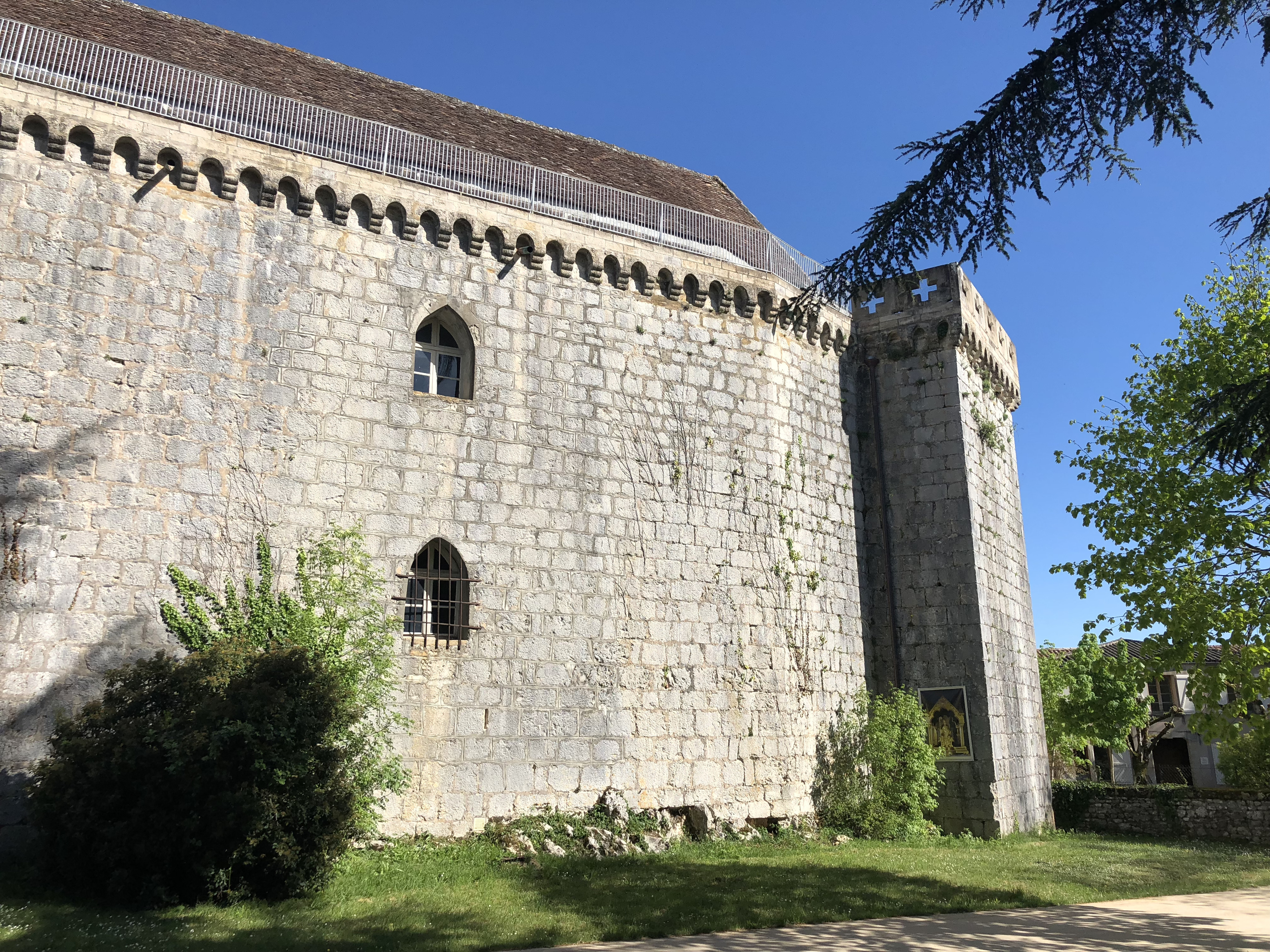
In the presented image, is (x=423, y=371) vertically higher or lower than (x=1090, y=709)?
higher

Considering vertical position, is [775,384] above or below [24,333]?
above

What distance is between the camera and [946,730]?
1411 centimetres

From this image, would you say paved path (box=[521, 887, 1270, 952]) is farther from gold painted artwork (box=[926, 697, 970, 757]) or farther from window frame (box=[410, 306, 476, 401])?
window frame (box=[410, 306, 476, 401])

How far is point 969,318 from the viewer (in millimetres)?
15914

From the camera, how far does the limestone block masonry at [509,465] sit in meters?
9.69

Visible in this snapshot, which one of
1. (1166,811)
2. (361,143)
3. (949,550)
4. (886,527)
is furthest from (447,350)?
(1166,811)

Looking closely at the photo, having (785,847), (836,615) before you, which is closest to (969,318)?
(836,615)

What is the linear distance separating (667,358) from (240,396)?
5.65 m

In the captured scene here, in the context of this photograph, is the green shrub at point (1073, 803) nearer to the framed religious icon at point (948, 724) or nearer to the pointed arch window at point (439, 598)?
the framed religious icon at point (948, 724)

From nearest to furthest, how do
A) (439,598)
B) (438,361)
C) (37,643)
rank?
(37,643) → (439,598) → (438,361)

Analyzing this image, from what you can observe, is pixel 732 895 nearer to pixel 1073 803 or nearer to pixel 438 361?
pixel 438 361

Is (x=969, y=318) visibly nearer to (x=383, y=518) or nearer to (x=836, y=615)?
(x=836, y=615)

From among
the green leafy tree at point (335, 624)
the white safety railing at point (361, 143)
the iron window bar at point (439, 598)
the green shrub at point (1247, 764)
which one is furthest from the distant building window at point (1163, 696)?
the green leafy tree at point (335, 624)

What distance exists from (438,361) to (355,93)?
509 centimetres
